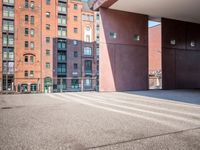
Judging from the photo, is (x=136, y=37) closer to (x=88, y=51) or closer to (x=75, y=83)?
(x=75, y=83)

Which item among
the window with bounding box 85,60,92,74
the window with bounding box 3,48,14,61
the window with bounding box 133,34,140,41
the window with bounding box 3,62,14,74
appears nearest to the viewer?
the window with bounding box 133,34,140,41

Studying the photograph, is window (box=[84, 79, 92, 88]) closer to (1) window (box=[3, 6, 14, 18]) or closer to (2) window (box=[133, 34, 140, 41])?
(1) window (box=[3, 6, 14, 18])

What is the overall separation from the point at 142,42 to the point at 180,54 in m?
3.45

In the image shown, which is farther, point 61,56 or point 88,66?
point 88,66

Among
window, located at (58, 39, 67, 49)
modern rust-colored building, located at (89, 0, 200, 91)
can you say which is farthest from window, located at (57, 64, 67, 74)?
modern rust-colored building, located at (89, 0, 200, 91)

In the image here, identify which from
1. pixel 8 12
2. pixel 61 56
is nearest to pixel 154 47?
pixel 61 56

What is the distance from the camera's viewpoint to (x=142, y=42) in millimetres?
12789

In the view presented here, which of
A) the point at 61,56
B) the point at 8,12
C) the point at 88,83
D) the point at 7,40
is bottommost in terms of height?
the point at 88,83

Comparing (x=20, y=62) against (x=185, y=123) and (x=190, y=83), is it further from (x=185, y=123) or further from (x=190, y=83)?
(x=185, y=123)

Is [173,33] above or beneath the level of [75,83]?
above

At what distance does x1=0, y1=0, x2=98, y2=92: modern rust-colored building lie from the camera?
29469 millimetres

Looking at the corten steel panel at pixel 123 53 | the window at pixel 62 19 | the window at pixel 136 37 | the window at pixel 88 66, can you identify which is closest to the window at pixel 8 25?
the window at pixel 62 19

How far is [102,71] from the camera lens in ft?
37.7

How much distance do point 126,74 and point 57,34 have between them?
891 inches
